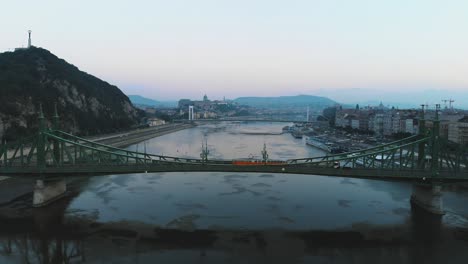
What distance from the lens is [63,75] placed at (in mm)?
85438

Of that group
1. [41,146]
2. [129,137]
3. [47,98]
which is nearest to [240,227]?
[41,146]

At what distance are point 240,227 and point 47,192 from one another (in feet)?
49.9

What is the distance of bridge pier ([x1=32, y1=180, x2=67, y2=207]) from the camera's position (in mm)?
27766

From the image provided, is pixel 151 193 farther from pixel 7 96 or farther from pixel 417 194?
pixel 7 96

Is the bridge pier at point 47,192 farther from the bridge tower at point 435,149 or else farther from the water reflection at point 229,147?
the water reflection at point 229,147

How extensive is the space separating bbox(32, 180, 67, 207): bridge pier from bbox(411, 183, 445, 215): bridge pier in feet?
89.8

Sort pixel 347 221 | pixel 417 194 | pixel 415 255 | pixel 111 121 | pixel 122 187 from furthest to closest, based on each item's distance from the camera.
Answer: pixel 111 121
pixel 122 187
pixel 417 194
pixel 347 221
pixel 415 255

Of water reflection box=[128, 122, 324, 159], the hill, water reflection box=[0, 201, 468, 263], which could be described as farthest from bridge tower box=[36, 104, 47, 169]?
the hill

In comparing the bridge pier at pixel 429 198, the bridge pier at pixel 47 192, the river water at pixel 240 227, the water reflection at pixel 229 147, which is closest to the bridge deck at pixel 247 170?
the bridge pier at pixel 429 198

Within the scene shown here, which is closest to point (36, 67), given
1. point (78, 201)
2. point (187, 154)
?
point (187, 154)

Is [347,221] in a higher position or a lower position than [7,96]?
lower

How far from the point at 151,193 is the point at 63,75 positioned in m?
63.3

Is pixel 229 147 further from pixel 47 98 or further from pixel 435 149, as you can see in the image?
pixel 435 149

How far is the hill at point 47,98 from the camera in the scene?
60659mm
